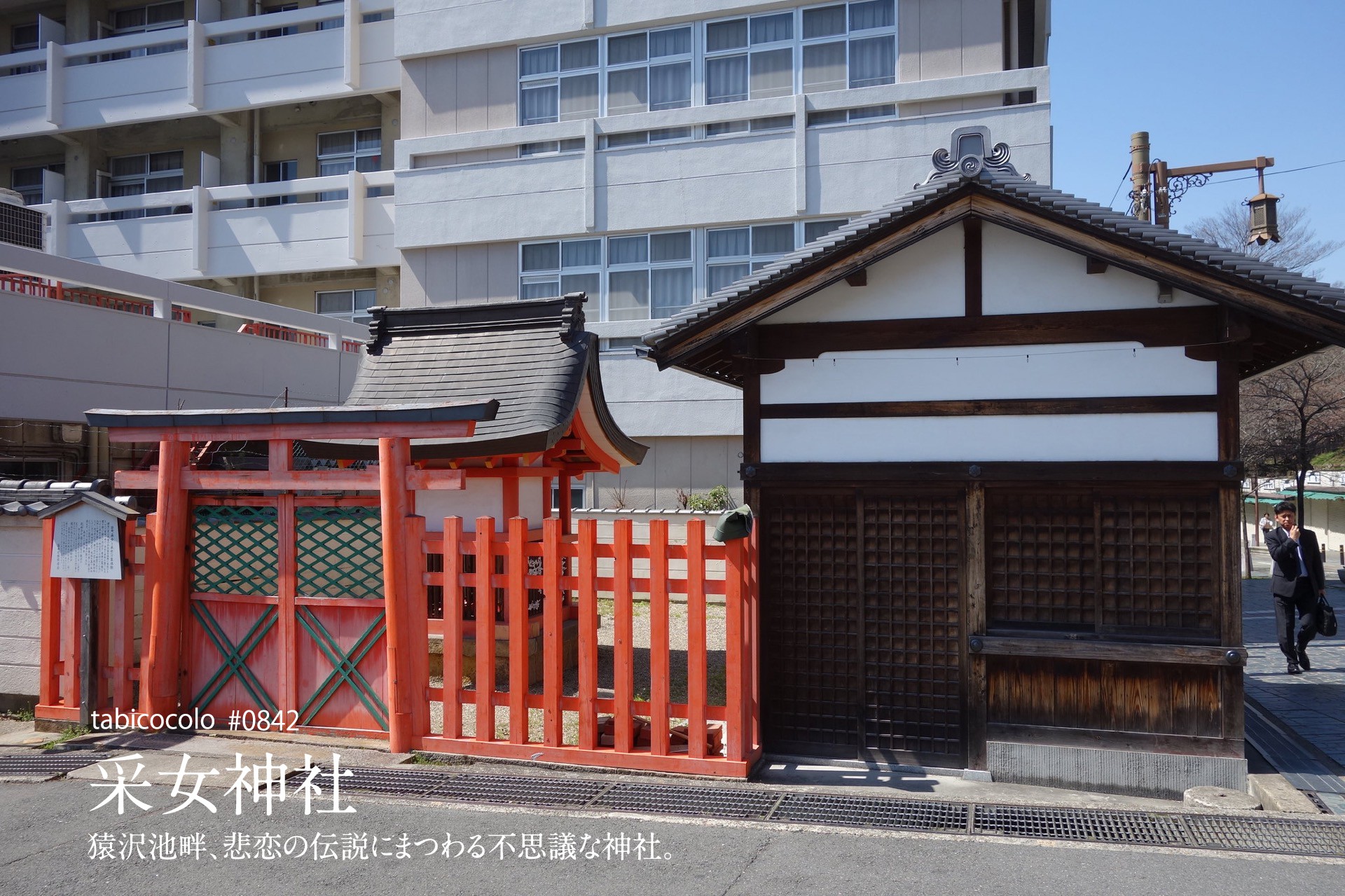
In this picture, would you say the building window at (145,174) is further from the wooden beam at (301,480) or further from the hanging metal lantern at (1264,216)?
the hanging metal lantern at (1264,216)

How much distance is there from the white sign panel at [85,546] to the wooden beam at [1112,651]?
7.21 m

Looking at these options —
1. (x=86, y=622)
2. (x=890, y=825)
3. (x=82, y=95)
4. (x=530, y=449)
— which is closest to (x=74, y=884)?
(x=86, y=622)

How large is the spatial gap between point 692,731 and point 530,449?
143 inches

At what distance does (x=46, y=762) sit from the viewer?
7.61m

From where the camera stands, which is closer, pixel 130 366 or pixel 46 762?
pixel 46 762

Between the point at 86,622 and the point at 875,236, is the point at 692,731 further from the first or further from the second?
the point at 86,622

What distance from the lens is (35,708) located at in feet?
28.2

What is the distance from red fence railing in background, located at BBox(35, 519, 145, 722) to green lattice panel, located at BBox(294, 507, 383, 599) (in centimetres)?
157

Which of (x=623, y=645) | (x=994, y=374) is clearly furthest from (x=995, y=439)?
(x=623, y=645)

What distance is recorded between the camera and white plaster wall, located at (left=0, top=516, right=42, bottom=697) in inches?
346

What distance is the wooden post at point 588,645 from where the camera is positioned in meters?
7.46

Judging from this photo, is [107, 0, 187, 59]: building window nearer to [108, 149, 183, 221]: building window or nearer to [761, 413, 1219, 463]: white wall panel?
[108, 149, 183, 221]: building window

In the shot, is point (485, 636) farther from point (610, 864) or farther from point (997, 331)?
point (997, 331)

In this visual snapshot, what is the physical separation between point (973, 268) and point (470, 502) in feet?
19.2
